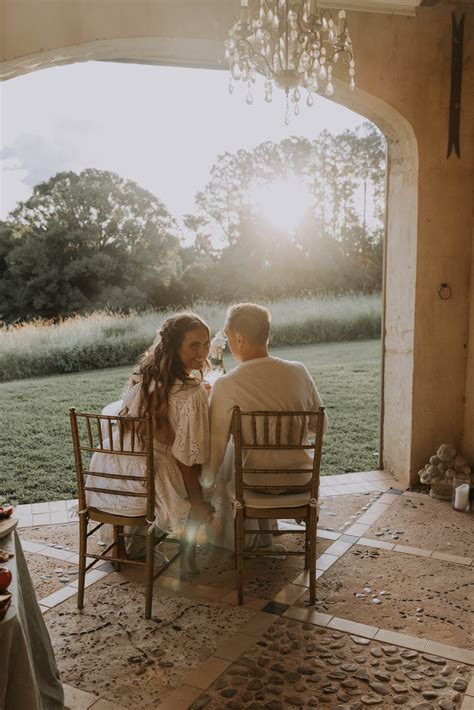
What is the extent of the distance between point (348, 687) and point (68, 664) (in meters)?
1.13

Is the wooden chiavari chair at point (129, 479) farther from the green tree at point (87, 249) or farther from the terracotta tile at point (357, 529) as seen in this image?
the green tree at point (87, 249)

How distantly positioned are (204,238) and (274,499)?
7.82m

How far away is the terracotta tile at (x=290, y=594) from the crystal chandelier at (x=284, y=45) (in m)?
2.31

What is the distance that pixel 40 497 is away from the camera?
4836mm

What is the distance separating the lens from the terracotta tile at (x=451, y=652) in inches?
99.0

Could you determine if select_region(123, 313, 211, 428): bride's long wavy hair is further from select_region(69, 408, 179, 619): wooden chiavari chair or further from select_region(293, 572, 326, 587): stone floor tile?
select_region(293, 572, 326, 587): stone floor tile

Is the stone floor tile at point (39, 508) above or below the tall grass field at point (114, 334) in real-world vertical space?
below

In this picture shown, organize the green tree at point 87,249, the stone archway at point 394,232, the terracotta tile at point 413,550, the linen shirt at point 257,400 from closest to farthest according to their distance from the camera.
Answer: the linen shirt at point 257,400, the terracotta tile at point 413,550, the stone archway at point 394,232, the green tree at point 87,249

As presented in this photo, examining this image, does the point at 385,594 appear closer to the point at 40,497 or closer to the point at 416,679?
the point at 416,679

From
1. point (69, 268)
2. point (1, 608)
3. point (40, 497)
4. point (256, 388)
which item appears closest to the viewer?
point (1, 608)

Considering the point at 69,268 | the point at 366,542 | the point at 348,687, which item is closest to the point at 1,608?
the point at 348,687

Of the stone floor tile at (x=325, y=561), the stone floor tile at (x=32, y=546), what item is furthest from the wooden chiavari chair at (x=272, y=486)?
the stone floor tile at (x=32, y=546)

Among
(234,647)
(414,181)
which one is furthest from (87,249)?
(234,647)

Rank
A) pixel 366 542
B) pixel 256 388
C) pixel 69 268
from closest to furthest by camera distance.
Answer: pixel 256 388 < pixel 366 542 < pixel 69 268
